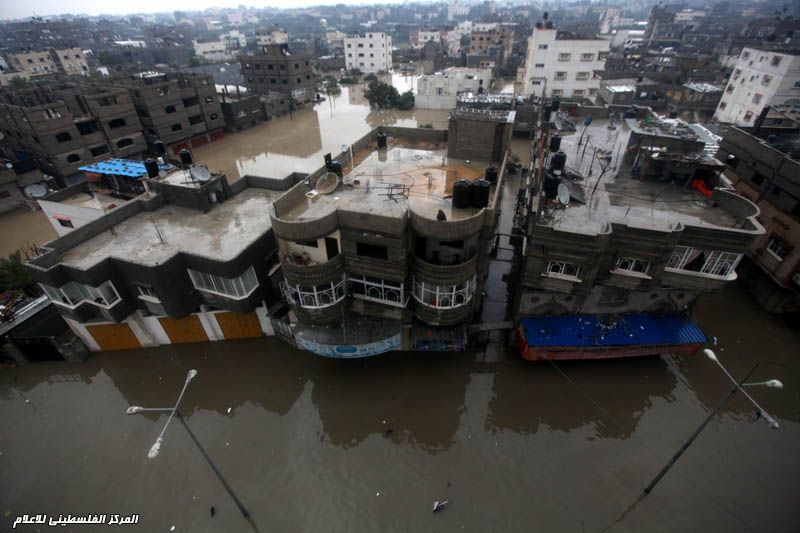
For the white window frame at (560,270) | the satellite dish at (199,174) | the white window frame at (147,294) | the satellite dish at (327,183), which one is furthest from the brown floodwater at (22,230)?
the white window frame at (560,270)

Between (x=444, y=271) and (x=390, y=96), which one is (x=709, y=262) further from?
(x=390, y=96)

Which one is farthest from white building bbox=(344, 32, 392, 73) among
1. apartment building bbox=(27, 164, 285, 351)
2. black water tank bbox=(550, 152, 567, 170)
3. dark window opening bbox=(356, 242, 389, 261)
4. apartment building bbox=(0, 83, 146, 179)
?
dark window opening bbox=(356, 242, 389, 261)

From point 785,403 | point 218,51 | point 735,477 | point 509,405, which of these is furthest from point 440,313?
point 218,51

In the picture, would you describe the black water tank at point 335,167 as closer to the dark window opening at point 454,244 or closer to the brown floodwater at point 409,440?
the dark window opening at point 454,244

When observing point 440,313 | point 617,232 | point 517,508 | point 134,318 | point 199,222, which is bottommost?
point 517,508

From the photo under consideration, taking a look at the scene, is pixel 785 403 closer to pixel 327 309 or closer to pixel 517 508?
pixel 517 508

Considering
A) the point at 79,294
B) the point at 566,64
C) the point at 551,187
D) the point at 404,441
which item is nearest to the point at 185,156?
the point at 79,294
